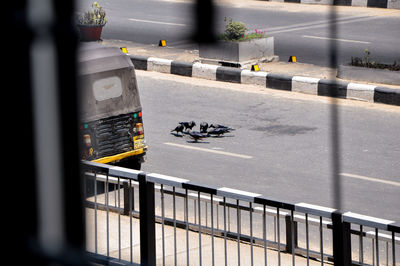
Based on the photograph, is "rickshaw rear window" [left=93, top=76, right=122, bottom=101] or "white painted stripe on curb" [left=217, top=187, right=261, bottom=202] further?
"rickshaw rear window" [left=93, top=76, right=122, bottom=101]

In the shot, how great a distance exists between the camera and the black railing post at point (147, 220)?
13.8 feet

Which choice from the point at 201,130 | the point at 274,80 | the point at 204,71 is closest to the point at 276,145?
Result: the point at 201,130

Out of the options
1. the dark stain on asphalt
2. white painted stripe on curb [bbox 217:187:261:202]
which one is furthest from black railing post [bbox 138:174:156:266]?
the dark stain on asphalt

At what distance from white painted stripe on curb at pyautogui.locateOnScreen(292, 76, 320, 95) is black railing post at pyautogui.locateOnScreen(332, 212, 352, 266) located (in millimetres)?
7551

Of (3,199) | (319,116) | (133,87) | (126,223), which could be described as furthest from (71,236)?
(319,116)

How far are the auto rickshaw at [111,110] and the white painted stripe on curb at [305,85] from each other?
14.1ft

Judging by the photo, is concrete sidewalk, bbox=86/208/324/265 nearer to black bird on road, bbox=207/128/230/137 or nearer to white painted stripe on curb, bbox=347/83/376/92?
black bird on road, bbox=207/128/230/137

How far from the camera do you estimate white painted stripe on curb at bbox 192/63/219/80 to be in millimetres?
12109

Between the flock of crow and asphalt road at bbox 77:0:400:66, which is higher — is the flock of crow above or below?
below

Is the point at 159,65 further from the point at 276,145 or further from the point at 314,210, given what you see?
the point at 314,210

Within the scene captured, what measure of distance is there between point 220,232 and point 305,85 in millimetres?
6315

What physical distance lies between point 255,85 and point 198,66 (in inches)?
41.1

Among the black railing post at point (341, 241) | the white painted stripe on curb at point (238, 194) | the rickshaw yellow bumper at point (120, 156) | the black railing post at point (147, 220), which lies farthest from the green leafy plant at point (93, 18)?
the black railing post at point (341, 241)

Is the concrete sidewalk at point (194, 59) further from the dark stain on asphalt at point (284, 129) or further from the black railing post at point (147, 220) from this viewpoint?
the black railing post at point (147, 220)
